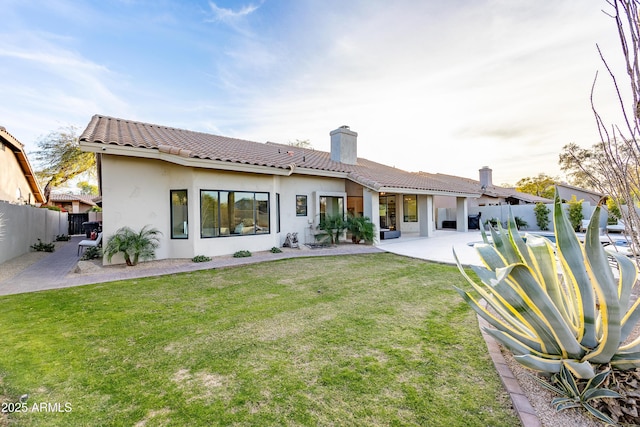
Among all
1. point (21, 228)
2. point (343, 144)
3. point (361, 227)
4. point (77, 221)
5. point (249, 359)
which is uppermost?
point (343, 144)

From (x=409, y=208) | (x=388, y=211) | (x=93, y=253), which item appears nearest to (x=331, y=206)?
(x=388, y=211)

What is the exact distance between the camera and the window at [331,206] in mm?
15070

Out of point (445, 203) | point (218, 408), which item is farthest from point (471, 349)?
point (445, 203)

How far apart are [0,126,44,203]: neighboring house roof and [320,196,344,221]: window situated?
1739cm

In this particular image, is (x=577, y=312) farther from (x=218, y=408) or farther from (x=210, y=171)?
(x=210, y=171)

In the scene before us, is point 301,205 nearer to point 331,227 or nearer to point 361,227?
point 331,227

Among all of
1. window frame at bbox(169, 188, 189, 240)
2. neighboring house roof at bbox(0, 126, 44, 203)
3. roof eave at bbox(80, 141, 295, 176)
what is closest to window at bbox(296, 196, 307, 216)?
roof eave at bbox(80, 141, 295, 176)

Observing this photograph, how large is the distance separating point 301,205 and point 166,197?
629 cm

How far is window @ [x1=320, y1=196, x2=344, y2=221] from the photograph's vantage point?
15.1 m

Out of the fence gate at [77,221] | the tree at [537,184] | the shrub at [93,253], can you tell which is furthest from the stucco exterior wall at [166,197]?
the tree at [537,184]

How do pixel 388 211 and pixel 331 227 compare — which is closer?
pixel 331 227

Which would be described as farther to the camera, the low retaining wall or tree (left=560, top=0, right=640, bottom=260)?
the low retaining wall

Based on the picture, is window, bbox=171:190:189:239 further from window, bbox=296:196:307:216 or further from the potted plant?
the potted plant

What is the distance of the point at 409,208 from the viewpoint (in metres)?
21.3
